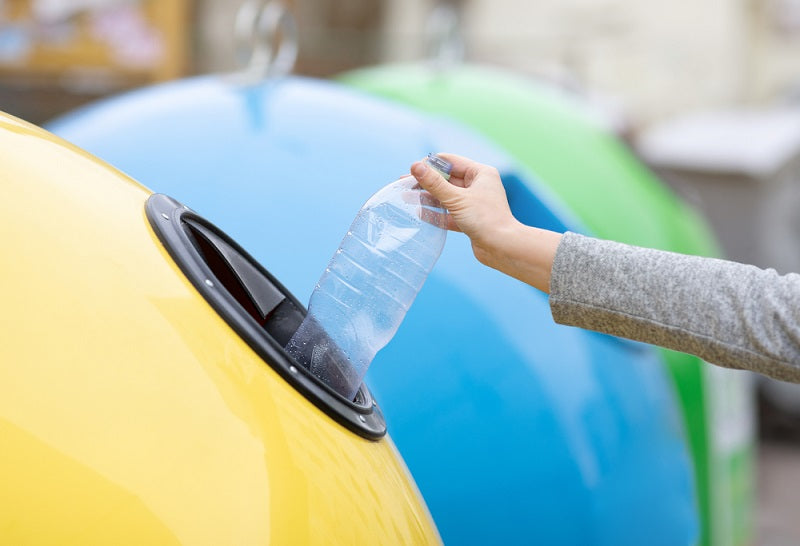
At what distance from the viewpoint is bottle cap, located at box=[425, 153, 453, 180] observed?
1275 mm

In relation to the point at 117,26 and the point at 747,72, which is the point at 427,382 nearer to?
the point at 117,26

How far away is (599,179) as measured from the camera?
2549 millimetres

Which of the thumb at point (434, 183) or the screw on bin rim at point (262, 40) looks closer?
the thumb at point (434, 183)

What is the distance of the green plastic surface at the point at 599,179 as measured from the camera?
2467 millimetres

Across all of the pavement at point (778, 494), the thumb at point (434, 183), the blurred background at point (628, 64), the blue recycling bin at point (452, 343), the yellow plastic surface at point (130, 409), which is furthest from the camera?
the blurred background at point (628, 64)

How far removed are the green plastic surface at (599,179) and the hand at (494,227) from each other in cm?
113

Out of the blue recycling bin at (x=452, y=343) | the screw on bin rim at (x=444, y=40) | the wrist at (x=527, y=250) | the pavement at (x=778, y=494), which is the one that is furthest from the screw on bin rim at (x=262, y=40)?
the pavement at (x=778, y=494)

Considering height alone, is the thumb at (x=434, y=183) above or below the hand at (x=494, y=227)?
above

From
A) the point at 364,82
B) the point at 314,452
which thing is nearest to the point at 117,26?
the point at 364,82

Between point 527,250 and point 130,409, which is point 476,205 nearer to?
point 527,250

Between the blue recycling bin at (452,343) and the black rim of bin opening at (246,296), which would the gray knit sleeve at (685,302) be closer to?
the black rim of bin opening at (246,296)

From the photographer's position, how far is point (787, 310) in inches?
44.9

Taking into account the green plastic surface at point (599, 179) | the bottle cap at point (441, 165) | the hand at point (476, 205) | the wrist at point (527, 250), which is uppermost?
the bottle cap at point (441, 165)

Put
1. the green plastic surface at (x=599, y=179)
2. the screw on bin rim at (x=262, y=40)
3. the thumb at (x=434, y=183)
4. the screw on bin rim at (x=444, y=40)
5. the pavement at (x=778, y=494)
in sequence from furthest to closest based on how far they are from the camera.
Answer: the pavement at (x=778, y=494)
the screw on bin rim at (x=444, y=40)
the green plastic surface at (x=599, y=179)
the screw on bin rim at (x=262, y=40)
the thumb at (x=434, y=183)
